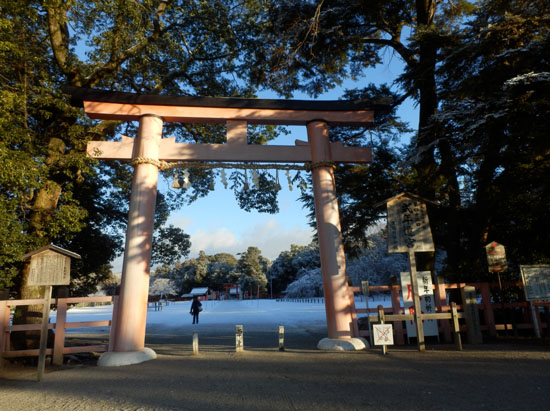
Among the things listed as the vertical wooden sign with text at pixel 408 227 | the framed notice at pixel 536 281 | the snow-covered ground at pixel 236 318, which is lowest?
the snow-covered ground at pixel 236 318

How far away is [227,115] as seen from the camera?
7781 millimetres

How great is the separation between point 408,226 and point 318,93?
291 inches

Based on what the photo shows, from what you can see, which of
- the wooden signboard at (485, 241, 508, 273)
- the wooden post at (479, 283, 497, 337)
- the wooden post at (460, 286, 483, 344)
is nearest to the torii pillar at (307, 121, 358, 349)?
the wooden post at (460, 286, 483, 344)

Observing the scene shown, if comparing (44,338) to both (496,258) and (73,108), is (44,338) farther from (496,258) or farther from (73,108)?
(496,258)

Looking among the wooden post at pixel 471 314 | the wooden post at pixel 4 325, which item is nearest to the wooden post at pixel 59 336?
the wooden post at pixel 4 325

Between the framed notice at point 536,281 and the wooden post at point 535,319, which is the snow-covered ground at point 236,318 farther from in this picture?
the framed notice at point 536,281

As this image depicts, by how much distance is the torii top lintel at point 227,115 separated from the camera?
733cm

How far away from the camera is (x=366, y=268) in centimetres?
3141

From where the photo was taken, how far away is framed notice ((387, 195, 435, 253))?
22.5 feet

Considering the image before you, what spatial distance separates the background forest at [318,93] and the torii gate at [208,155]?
3.31ft

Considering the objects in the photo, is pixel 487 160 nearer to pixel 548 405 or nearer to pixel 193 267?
pixel 548 405

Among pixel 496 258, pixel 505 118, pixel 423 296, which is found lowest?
pixel 423 296

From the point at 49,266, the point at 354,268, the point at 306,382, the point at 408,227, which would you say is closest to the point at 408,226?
the point at 408,227

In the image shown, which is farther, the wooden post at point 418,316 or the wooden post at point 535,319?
the wooden post at point 535,319
